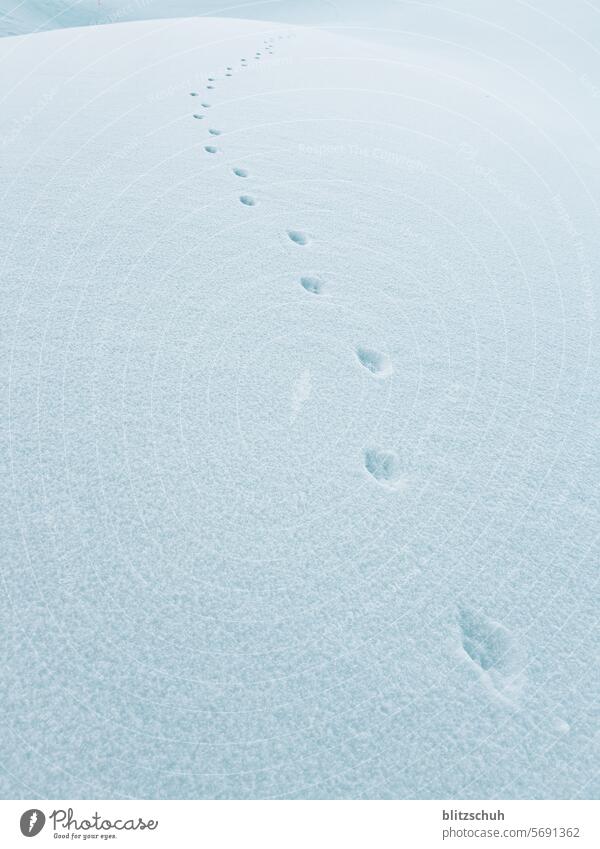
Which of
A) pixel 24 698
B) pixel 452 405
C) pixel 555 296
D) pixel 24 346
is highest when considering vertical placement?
pixel 555 296

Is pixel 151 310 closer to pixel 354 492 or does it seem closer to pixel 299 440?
pixel 299 440

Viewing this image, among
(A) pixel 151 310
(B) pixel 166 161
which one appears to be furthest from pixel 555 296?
(B) pixel 166 161

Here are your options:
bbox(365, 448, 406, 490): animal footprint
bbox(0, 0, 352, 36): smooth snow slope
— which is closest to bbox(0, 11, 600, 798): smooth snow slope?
bbox(365, 448, 406, 490): animal footprint

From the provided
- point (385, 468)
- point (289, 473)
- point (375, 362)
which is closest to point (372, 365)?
point (375, 362)

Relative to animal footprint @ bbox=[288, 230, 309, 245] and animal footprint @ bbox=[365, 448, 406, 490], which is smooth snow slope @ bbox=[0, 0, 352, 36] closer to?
animal footprint @ bbox=[288, 230, 309, 245]
